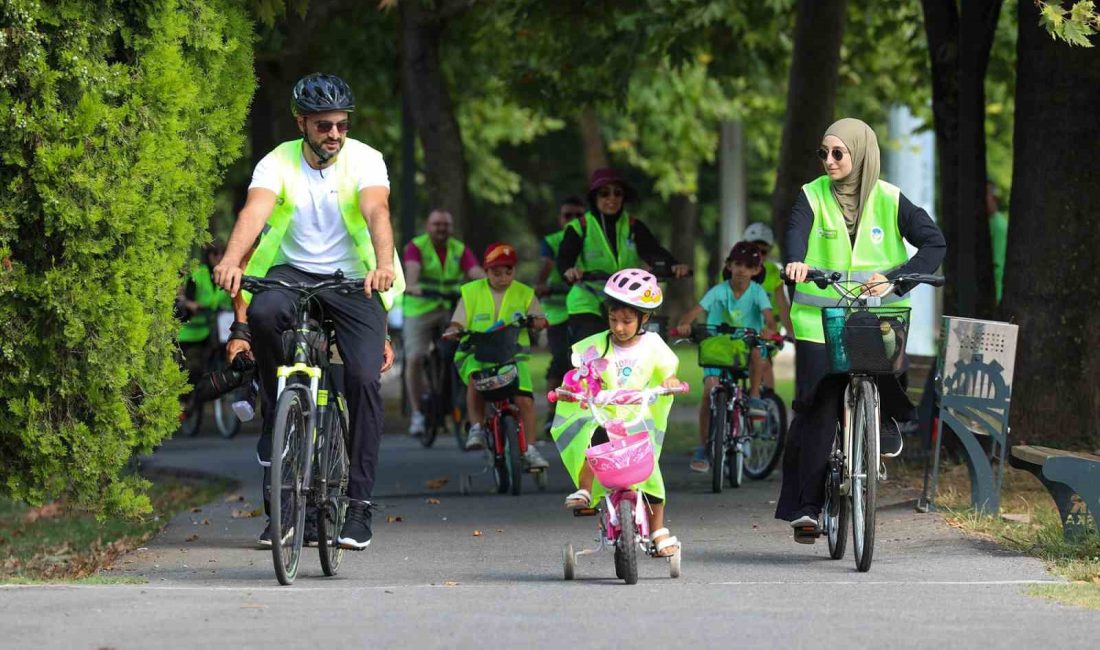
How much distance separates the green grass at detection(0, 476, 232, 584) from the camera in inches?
359

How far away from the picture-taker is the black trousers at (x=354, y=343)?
332 inches

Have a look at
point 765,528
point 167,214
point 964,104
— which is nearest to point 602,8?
point 964,104

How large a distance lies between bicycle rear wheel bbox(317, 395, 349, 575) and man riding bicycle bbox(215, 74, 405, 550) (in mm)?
48

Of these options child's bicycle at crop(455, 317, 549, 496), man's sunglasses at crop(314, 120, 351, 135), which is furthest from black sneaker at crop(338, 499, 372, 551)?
child's bicycle at crop(455, 317, 549, 496)

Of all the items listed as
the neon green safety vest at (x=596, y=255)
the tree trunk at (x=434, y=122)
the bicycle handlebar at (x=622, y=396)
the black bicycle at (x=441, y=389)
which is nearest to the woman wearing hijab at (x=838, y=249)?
the bicycle handlebar at (x=622, y=396)

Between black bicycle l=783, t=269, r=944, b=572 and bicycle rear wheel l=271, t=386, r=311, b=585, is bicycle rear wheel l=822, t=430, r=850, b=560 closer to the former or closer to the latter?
black bicycle l=783, t=269, r=944, b=572

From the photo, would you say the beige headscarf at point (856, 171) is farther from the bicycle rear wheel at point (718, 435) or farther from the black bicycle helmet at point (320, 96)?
the bicycle rear wheel at point (718, 435)

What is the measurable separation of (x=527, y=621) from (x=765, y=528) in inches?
149

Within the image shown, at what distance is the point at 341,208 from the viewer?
28.3 feet

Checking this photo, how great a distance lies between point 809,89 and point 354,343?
8384 millimetres

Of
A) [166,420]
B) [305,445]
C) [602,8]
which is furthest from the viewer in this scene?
[602,8]

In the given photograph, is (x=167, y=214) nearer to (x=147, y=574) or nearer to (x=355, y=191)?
(x=355, y=191)

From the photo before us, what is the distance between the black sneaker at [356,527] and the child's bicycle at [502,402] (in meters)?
4.15

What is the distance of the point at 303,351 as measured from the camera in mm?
8203
